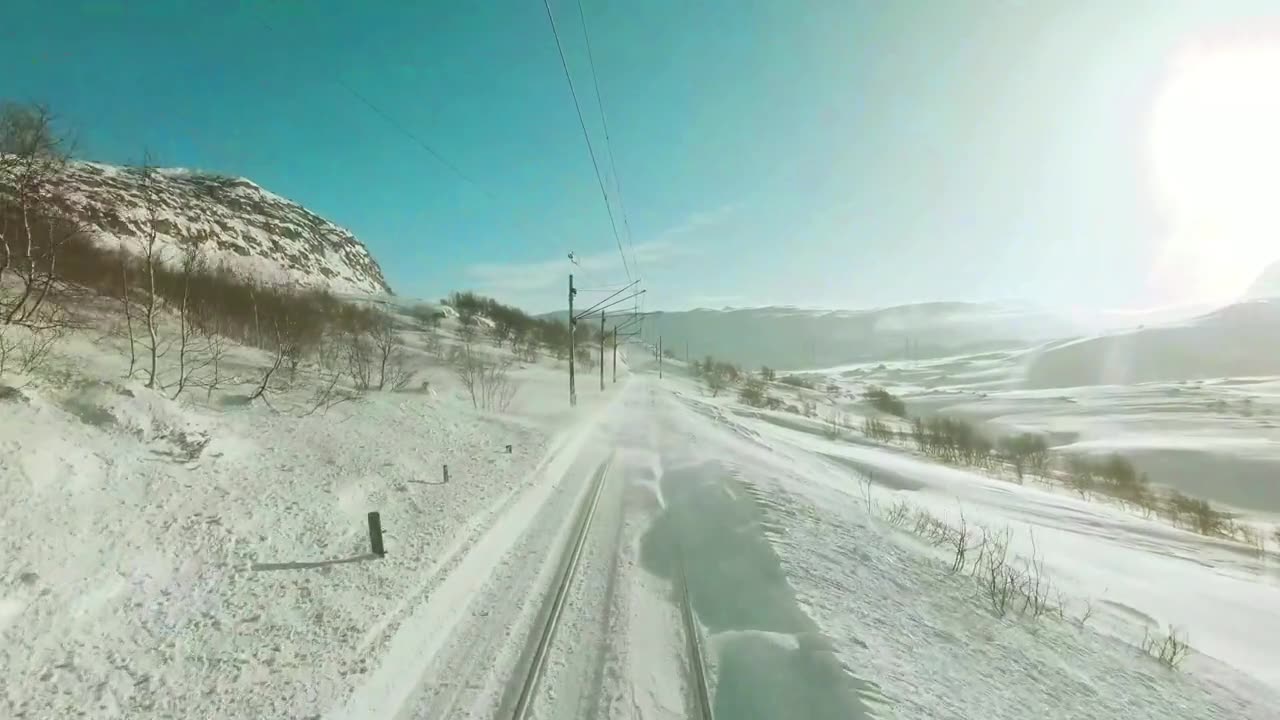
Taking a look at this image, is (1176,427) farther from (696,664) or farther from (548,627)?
(548,627)

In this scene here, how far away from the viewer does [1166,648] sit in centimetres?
650

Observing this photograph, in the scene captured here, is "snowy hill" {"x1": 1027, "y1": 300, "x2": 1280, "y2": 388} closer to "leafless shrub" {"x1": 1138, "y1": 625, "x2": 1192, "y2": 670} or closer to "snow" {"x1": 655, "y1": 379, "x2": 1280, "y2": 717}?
"snow" {"x1": 655, "y1": 379, "x2": 1280, "y2": 717}

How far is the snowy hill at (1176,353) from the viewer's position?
403 feet

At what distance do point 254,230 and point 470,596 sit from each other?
126364mm

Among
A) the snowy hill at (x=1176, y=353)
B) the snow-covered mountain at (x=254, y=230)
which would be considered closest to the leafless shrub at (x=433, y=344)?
the snow-covered mountain at (x=254, y=230)

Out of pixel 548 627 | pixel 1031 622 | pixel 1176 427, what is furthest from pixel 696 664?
pixel 1176 427

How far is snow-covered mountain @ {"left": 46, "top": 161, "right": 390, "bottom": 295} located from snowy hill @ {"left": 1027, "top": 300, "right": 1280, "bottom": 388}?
16107 cm

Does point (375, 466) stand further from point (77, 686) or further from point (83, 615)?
point (77, 686)

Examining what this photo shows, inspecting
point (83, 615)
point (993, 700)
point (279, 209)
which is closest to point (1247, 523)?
point (993, 700)

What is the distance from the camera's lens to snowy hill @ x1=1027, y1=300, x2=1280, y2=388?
123 metres

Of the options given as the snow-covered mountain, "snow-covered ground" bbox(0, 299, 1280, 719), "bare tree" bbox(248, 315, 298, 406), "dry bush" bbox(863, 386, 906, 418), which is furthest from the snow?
the snow-covered mountain

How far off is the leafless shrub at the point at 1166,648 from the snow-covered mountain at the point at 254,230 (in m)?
70.6

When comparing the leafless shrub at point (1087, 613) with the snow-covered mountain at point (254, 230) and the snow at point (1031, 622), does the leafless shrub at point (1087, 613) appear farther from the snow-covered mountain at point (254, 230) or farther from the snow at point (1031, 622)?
the snow-covered mountain at point (254, 230)

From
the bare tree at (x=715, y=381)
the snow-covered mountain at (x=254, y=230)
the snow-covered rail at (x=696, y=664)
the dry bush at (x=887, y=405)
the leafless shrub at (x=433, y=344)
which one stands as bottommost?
the dry bush at (x=887, y=405)
